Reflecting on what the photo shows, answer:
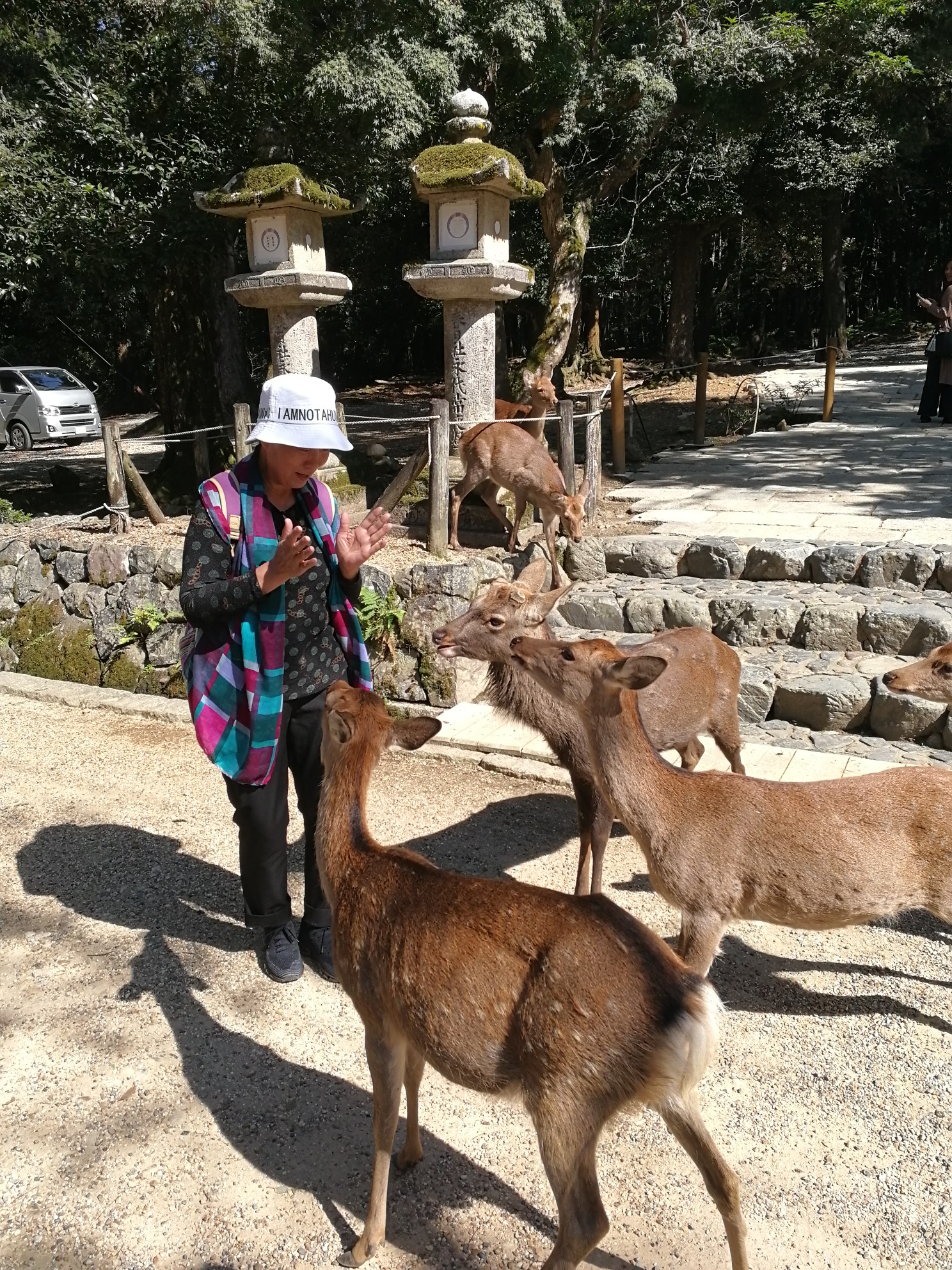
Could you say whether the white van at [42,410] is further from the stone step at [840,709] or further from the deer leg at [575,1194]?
the deer leg at [575,1194]

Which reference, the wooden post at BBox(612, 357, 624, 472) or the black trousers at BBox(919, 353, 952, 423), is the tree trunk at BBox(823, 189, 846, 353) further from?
the wooden post at BBox(612, 357, 624, 472)

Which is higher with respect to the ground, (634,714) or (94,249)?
(94,249)

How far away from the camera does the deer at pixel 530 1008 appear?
206 centimetres

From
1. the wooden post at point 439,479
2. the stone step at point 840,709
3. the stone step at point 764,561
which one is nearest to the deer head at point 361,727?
the stone step at point 840,709

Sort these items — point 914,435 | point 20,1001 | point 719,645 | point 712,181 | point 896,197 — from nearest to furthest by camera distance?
point 20,1001 → point 719,645 → point 914,435 → point 712,181 → point 896,197

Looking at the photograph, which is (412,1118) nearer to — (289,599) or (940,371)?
(289,599)

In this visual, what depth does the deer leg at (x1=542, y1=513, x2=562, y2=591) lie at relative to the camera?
277 inches

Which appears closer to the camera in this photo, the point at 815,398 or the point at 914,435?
the point at 914,435

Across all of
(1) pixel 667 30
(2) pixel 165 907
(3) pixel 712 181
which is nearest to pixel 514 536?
(2) pixel 165 907

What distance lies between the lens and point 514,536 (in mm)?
7434

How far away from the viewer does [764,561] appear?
704 centimetres

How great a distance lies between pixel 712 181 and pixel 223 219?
45.1ft

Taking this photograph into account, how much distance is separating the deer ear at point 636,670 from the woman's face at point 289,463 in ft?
3.56

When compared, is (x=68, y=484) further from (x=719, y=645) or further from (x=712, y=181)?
(x=712, y=181)
